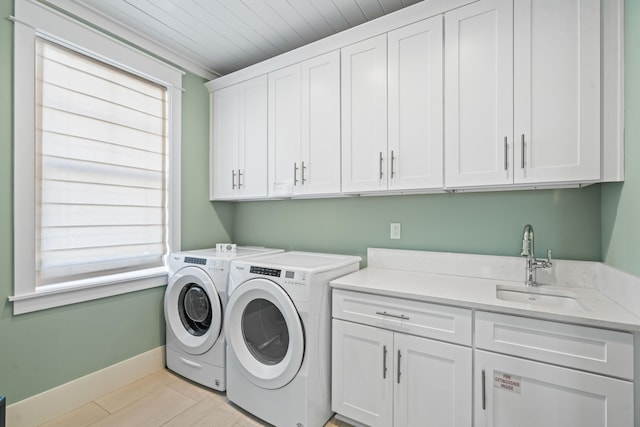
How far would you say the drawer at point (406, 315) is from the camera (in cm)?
138

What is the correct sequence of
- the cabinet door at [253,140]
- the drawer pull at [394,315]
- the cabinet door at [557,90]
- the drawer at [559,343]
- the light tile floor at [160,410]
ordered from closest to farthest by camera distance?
1. the drawer at [559,343]
2. the cabinet door at [557,90]
3. the drawer pull at [394,315]
4. the light tile floor at [160,410]
5. the cabinet door at [253,140]

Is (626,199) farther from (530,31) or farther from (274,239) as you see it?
(274,239)

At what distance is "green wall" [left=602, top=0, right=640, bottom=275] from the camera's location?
121 cm

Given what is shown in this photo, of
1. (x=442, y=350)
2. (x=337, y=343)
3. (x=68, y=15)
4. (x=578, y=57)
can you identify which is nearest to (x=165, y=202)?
(x=68, y=15)

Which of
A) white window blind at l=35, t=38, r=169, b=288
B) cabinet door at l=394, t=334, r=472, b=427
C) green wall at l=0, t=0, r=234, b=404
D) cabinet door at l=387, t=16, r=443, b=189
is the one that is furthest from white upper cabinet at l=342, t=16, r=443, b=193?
white window blind at l=35, t=38, r=169, b=288

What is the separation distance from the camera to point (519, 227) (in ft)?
5.82

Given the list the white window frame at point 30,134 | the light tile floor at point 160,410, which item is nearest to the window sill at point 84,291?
the white window frame at point 30,134

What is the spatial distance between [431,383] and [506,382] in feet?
1.07

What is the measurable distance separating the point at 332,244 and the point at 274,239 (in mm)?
632

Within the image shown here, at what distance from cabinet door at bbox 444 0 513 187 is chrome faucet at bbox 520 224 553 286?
13.0 inches

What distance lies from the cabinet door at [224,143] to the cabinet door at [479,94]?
1.75 metres

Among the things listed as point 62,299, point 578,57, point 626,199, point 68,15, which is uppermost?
point 68,15

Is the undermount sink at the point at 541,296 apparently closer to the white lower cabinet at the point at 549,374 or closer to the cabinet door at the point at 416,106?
the white lower cabinet at the point at 549,374

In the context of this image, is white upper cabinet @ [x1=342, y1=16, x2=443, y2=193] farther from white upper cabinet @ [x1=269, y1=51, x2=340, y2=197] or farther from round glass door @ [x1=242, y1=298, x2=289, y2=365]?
round glass door @ [x1=242, y1=298, x2=289, y2=365]
